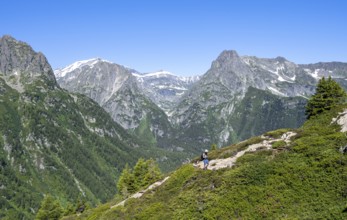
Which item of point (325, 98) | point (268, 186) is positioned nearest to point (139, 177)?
point (325, 98)

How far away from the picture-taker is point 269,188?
3694 centimetres

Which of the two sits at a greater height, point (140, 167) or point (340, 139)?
point (340, 139)

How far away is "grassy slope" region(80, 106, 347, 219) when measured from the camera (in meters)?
33.8

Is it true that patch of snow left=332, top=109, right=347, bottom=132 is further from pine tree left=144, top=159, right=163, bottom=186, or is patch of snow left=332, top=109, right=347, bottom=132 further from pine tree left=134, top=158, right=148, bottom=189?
pine tree left=134, top=158, right=148, bottom=189

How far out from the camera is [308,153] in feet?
132

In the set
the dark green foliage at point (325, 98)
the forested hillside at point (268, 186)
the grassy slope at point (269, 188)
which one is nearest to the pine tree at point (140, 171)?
the forested hillside at point (268, 186)

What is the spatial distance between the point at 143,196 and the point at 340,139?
2665cm

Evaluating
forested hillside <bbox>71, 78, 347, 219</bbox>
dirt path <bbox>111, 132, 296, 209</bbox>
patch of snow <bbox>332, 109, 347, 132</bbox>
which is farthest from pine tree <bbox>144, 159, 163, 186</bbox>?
patch of snow <bbox>332, 109, 347, 132</bbox>

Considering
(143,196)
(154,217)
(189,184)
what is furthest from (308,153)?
(143,196)

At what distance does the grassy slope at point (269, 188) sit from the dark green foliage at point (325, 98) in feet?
61.7

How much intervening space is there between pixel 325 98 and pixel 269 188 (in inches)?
1419

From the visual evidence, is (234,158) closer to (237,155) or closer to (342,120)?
(237,155)

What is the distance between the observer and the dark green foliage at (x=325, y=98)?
64.2 meters

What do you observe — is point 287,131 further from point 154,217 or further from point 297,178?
point 154,217
